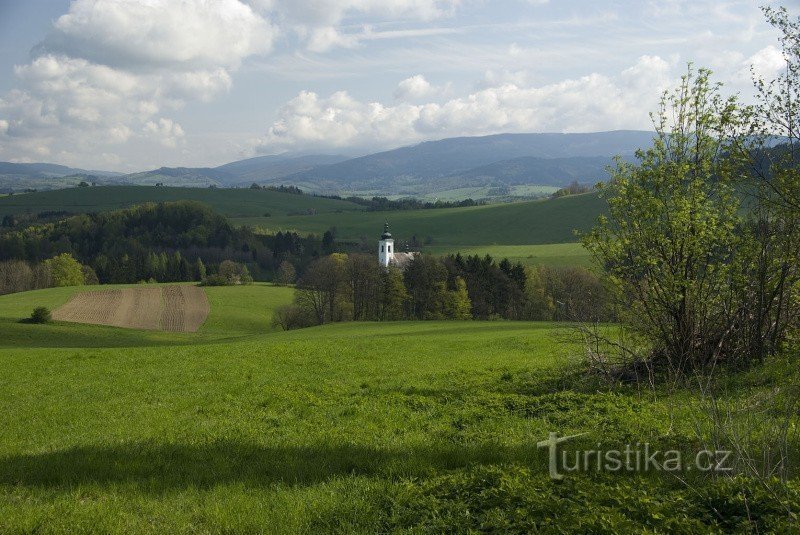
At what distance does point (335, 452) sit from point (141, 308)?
86193 millimetres

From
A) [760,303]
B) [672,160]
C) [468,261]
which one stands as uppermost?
[672,160]

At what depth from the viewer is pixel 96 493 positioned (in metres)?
8.40

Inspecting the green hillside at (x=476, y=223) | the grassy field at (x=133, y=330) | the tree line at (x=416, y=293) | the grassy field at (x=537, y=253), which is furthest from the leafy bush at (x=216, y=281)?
the green hillside at (x=476, y=223)

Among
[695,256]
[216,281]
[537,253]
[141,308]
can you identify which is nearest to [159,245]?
[216,281]

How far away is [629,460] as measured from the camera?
28.2 feet

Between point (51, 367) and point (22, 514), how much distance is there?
67.0 ft

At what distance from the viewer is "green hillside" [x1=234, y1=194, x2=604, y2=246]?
16050 cm

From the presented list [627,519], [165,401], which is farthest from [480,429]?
[165,401]

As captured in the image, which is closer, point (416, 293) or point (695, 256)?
point (695, 256)

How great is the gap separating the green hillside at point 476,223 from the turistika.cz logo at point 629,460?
147018mm

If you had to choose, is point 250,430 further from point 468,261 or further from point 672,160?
point 468,261

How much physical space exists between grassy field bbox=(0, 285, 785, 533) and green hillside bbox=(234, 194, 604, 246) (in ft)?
460

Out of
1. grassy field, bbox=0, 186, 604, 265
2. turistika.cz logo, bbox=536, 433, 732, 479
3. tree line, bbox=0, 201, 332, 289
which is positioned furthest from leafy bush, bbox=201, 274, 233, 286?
turistika.cz logo, bbox=536, 433, 732, 479

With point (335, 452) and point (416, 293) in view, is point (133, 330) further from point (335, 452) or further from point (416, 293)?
point (335, 452)
